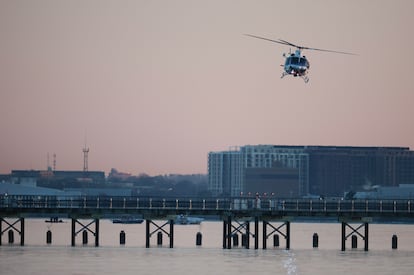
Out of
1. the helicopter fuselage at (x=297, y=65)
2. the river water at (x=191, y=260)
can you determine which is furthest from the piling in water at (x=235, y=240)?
the helicopter fuselage at (x=297, y=65)

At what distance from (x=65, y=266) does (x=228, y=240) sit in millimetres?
28457

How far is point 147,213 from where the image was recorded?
414 feet

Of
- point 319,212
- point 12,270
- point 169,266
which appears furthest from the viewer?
point 319,212

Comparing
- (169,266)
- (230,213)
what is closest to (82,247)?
(230,213)

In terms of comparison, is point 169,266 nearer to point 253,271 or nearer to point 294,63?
point 253,271

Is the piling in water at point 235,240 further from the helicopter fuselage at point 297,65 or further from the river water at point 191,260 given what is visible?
the helicopter fuselage at point 297,65

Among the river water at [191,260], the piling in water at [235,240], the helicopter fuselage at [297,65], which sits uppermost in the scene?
the helicopter fuselage at [297,65]

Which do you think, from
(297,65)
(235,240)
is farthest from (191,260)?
(297,65)

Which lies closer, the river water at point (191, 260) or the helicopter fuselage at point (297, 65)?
the river water at point (191, 260)

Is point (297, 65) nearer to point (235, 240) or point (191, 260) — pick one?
point (235, 240)

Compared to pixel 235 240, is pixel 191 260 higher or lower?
lower

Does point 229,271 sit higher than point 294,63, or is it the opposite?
point 294,63

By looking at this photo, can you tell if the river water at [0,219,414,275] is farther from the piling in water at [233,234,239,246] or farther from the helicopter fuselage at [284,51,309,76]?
the helicopter fuselage at [284,51,309,76]

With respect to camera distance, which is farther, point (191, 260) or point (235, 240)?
point (235, 240)
